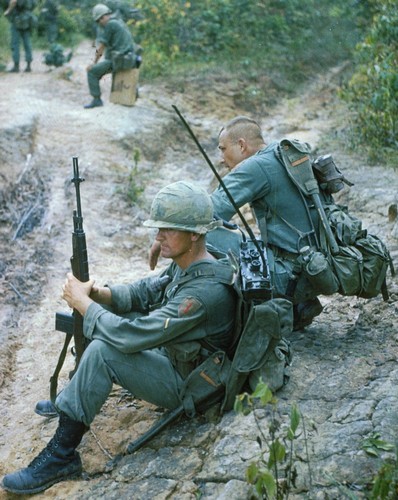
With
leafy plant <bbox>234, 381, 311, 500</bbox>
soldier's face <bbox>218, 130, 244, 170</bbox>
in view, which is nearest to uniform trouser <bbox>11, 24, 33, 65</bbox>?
soldier's face <bbox>218, 130, 244, 170</bbox>

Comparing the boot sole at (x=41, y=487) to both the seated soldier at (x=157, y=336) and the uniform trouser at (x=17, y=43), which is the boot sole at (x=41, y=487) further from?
the uniform trouser at (x=17, y=43)

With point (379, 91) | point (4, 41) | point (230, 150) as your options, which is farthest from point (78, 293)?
point (4, 41)

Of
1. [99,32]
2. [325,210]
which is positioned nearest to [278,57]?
[99,32]

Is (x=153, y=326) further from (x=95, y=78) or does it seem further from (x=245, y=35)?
(x=245, y=35)

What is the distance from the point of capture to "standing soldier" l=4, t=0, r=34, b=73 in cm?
1417

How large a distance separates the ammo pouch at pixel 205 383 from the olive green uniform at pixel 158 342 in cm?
5

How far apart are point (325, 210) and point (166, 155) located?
6458 mm

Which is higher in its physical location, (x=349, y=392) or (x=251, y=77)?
(x=349, y=392)

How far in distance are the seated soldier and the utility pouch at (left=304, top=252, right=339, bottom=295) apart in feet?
2.15

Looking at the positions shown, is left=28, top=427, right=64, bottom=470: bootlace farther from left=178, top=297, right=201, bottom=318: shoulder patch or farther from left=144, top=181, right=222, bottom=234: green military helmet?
left=144, top=181, right=222, bottom=234: green military helmet

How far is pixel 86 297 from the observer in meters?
3.87

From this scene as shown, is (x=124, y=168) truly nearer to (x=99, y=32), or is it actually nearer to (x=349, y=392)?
(x=99, y=32)

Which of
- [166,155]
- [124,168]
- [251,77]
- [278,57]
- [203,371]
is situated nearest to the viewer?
[203,371]

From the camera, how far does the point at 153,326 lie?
3.61 metres
